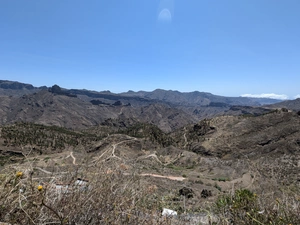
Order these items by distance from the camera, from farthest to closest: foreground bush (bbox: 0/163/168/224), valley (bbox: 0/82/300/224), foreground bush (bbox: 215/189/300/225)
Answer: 1. foreground bush (bbox: 215/189/300/225)
2. valley (bbox: 0/82/300/224)
3. foreground bush (bbox: 0/163/168/224)

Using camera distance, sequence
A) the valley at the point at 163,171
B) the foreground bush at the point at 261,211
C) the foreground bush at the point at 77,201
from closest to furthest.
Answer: the foreground bush at the point at 77,201 → the valley at the point at 163,171 → the foreground bush at the point at 261,211

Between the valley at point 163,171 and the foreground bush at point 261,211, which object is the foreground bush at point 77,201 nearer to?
the valley at point 163,171

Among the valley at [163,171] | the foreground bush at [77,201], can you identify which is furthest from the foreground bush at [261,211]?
the foreground bush at [77,201]

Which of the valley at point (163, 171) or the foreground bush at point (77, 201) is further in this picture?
the valley at point (163, 171)

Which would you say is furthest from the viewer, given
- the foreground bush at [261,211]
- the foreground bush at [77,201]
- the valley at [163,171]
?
the foreground bush at [261,211]

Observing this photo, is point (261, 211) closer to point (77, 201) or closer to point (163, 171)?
point (77, 201)

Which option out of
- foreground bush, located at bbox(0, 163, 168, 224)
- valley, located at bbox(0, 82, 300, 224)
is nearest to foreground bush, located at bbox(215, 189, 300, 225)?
valley, located at bbox(0, 82, 300, 224)

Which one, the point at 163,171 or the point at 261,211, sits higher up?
the point at 261,211

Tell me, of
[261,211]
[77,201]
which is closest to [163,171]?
[261,211]

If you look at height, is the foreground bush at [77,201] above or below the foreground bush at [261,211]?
above

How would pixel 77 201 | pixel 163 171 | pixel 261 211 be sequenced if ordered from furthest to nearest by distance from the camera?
pixel 163 171 → pixel 261 211 → pixel 77 201

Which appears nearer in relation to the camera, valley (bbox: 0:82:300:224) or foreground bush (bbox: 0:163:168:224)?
foreground bush (bbox: 0:163:168:224)

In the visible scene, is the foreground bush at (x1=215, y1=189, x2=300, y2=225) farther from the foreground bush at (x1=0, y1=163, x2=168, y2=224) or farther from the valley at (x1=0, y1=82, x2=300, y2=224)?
the foreground bush at (x1=0, y1=163, x2=168, y2=224)

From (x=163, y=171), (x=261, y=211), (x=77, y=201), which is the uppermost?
(x=77, y=201)
